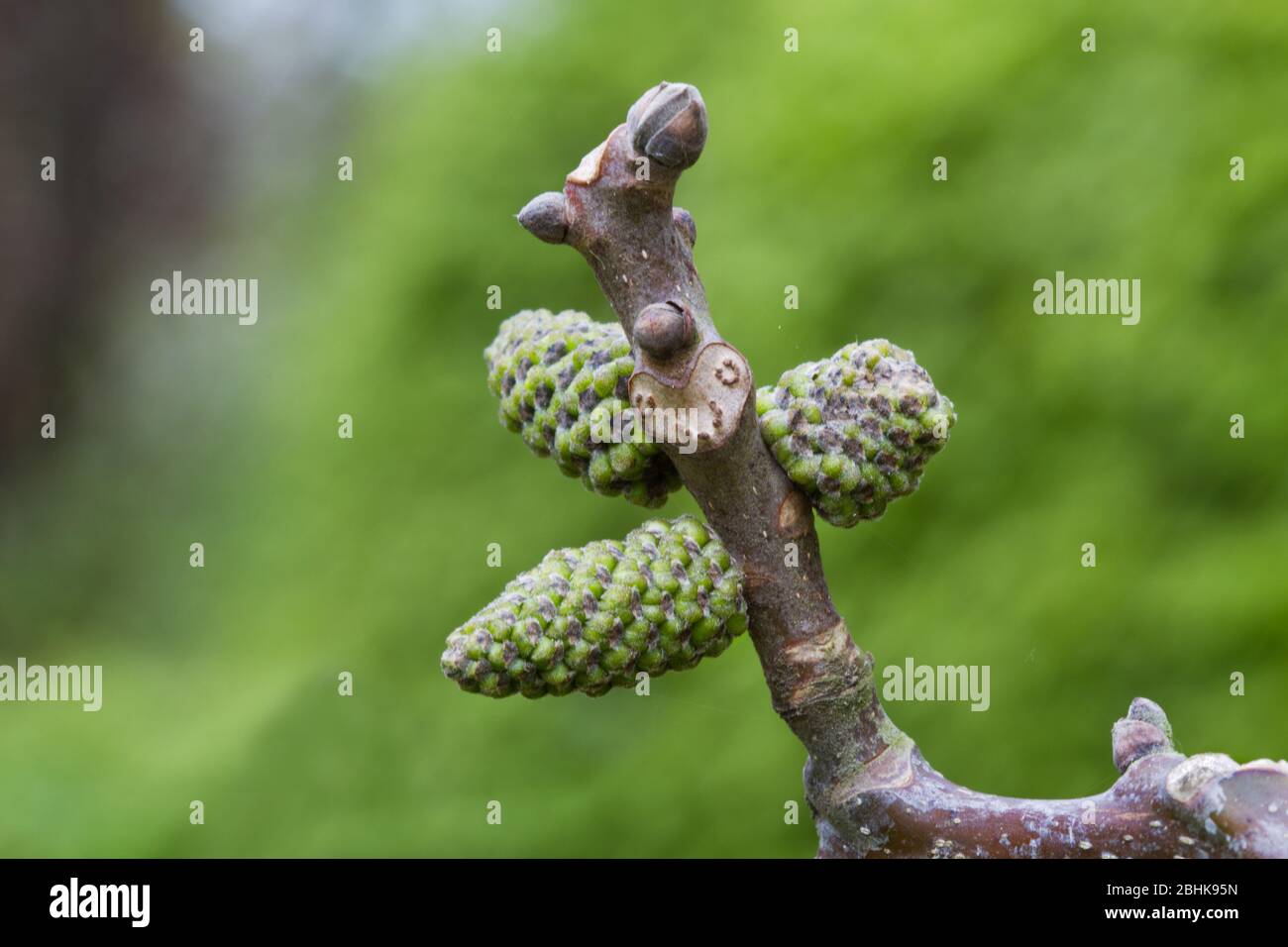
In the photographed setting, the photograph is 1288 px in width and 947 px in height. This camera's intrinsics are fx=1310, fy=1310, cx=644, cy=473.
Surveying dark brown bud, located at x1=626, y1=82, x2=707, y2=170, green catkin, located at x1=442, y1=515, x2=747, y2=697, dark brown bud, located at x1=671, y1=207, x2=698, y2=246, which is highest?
dark brown bud, located at x1=626, y1=82, x2=707, y2=170

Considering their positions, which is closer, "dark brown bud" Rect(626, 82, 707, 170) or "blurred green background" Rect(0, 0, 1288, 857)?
"dark brown bud" Rect(626, 82, 707, 170)

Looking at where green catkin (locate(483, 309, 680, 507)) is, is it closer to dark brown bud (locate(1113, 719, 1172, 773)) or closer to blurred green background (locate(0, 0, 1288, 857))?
dark brown bud (locate(1113, 719, 1172, 773))

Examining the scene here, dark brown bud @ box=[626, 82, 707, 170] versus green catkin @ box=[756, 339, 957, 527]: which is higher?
dark brown bud @ box=[626, 82, 707, 170]

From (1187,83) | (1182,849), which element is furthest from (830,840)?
(1187,83)

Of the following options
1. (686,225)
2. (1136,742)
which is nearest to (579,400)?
(686,225)

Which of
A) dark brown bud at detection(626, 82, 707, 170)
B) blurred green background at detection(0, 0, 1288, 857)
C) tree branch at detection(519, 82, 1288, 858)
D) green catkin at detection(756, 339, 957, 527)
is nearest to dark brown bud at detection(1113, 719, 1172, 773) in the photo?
tree branch at detection(519, 82, 1288, 858)

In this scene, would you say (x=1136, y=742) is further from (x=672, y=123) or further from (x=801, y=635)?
(x=672, y=123)

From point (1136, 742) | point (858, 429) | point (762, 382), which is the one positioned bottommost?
point (1136, 742)

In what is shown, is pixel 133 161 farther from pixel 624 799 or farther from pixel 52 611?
pixel 624 799
